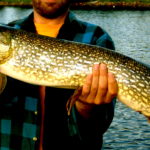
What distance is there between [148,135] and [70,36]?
547 cm

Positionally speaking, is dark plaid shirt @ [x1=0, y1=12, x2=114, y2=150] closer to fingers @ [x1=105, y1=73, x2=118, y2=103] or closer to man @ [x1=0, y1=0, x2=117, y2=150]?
man @ [x1=0, y1=0, x2=117, y2=150]

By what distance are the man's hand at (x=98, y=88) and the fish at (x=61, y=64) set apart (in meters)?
0.07

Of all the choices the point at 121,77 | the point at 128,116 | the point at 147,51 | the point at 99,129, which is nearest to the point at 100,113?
the point at 99,129

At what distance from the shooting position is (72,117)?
3.06 m

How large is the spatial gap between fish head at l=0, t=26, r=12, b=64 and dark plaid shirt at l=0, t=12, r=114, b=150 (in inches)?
10.7

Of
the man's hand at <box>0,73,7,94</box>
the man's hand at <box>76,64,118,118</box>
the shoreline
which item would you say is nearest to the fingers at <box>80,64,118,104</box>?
the man's hand at <box>76,64,118,118</box>

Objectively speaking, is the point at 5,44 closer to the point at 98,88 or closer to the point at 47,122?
the point at 47,122

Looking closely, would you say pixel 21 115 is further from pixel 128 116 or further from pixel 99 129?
pixel 128 116

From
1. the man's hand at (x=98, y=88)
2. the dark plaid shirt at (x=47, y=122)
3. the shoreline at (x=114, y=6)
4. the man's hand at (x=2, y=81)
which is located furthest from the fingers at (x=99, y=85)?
the shoreline at (x=114, y=6)

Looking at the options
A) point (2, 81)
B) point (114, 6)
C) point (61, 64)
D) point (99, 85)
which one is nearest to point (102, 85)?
point (99, 85)

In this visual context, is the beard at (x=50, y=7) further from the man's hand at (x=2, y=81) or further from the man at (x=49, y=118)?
the man's hand at (x=2, y=81)

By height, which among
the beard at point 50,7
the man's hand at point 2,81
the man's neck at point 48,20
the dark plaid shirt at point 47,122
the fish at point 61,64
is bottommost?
the dark plaid shirt at point 47,122

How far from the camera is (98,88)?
113 inches

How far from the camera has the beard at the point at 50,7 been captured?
10.6 ft
